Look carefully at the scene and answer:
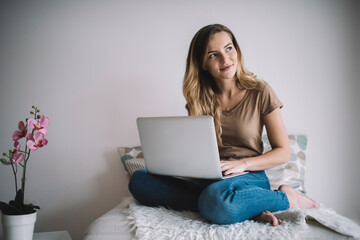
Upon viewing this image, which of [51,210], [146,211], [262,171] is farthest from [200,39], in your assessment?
[51,210]

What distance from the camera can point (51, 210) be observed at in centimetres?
201

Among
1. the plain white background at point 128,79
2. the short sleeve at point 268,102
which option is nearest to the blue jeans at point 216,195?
the short sleeve at point 268,102

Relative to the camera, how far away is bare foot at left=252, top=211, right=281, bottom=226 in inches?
42.4

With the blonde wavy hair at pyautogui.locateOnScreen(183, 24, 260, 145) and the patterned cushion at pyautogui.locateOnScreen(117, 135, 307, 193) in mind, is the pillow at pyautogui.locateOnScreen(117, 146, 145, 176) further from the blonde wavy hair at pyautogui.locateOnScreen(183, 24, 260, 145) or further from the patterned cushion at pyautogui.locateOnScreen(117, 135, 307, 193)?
the blonde wavy hair at pyautogui.locateOnScreen(183, 24, 260, 145)

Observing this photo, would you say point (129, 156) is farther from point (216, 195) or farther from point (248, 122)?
point (216, 195)

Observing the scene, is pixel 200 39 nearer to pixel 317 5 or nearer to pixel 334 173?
pixel 317 5

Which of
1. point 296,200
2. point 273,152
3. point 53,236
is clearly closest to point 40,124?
point 53,236

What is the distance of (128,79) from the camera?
207 cm

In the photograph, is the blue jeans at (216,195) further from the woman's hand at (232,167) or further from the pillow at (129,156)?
the pillow at (129,156)

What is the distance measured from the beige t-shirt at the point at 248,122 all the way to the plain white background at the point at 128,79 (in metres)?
0.66

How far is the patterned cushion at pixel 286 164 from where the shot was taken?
65.7 inches

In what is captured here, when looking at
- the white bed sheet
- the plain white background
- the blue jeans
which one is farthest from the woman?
the plain white background

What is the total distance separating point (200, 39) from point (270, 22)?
0.78 metres

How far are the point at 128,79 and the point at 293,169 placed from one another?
48.2 inches
